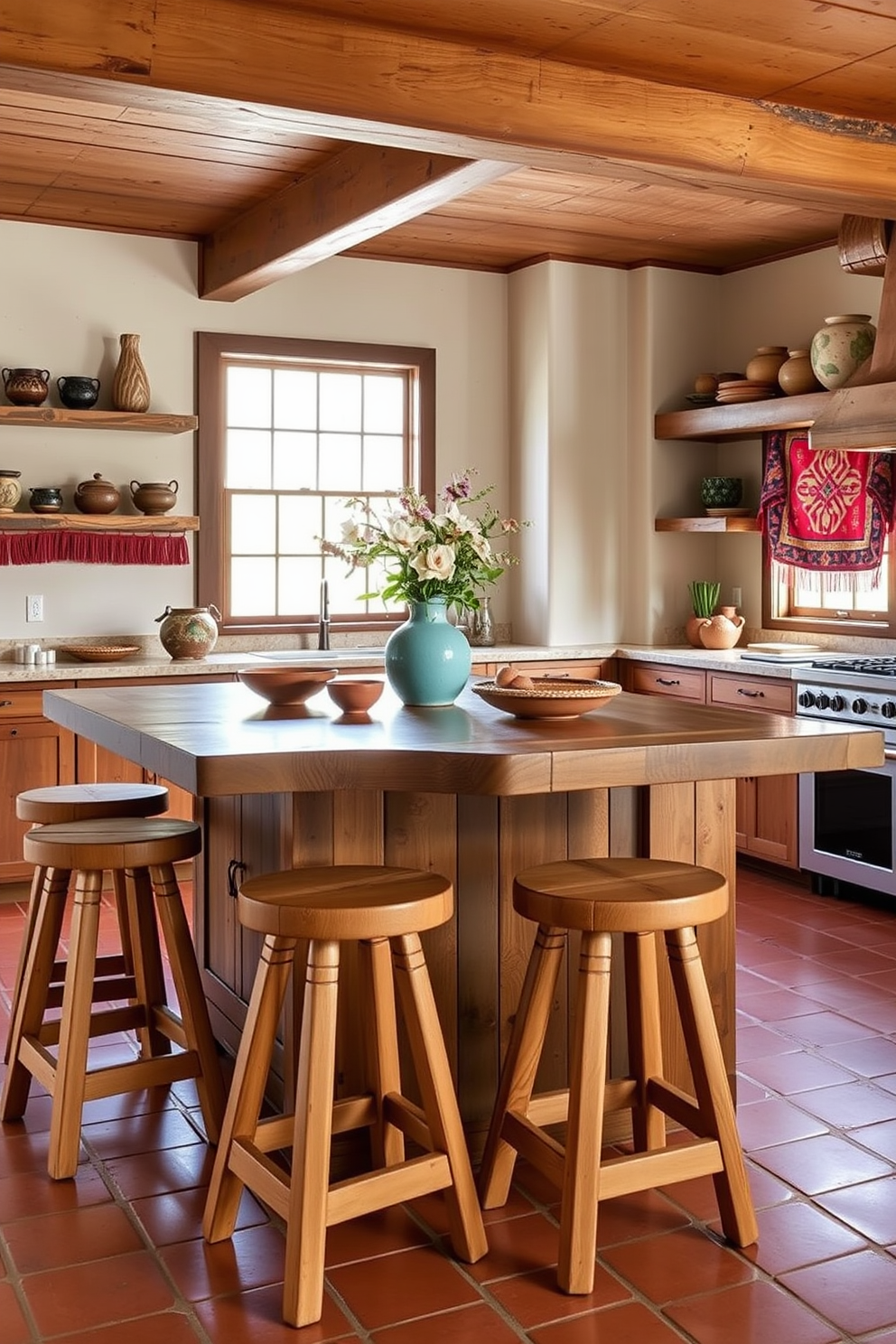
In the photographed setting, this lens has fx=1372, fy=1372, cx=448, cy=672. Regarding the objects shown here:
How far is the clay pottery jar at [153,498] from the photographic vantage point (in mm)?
6125

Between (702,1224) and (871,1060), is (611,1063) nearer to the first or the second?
(702,1224)

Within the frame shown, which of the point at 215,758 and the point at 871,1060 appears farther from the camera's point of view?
the point at 871,1060

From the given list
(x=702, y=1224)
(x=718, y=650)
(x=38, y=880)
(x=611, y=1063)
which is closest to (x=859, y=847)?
(x=718, y=650)

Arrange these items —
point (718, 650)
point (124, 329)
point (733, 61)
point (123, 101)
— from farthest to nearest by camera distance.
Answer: point (718, 650) < point (124, 329) < point (733, 61) < point (123, 101)

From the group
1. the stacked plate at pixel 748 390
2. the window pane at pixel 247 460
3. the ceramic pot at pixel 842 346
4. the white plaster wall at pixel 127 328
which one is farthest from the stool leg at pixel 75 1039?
the stacked plate at pixel 748 390

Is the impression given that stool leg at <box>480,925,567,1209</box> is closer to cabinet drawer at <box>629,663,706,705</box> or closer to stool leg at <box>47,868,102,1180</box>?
stool leg at <box>47,868,102,1180</box>

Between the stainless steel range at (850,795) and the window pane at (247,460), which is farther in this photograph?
the window pane at (247,460)

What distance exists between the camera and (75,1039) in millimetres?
3045

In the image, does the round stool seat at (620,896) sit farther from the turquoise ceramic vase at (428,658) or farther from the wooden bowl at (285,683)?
the wooden bowl at (285,683)

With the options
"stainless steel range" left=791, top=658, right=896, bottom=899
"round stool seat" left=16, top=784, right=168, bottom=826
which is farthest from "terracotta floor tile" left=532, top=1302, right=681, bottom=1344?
"stainless steel range" left=791, top=658, right=896, bottom=899

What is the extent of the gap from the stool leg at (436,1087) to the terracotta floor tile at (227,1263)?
362 mm

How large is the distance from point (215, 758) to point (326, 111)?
64.9 inches

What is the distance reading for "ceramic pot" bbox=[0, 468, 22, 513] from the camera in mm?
5797

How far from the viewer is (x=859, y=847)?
5367 mm
